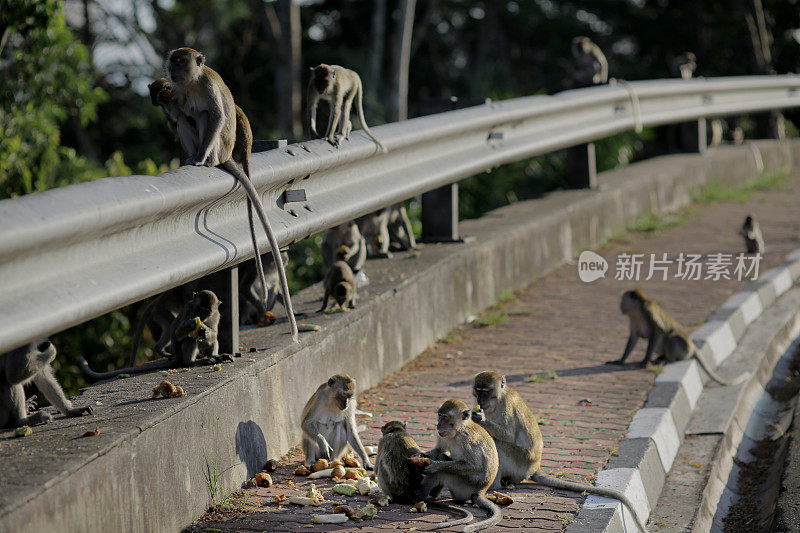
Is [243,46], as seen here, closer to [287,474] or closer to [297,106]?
[297,106]

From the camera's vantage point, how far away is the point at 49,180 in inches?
430

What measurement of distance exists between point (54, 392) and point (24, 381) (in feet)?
0.55

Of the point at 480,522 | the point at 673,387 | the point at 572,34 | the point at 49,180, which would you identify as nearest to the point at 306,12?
the point at 572,34

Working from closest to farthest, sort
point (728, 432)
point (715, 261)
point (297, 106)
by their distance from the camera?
point (728, 432) < point (715, 261) < point (297, 106)

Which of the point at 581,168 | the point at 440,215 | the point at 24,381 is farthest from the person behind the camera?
the point at 581,168

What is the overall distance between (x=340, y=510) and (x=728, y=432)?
2546 mm

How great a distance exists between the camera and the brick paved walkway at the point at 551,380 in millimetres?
4004

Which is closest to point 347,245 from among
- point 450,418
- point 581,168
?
point 450,418

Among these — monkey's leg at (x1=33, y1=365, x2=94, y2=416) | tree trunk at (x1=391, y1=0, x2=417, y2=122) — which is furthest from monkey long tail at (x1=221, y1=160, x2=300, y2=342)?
tree trunk at (x1=391, y1=0, x2=417, y2=122)

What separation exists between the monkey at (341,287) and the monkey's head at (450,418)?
4.92 ft

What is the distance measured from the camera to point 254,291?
18.5 ft

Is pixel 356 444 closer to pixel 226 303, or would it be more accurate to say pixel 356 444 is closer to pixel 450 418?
pixel 450 418

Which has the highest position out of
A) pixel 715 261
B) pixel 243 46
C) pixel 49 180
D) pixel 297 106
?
pixel 243 46

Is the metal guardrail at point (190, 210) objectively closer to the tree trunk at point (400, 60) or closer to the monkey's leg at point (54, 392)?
the monkey's leg at point (54, 392)
